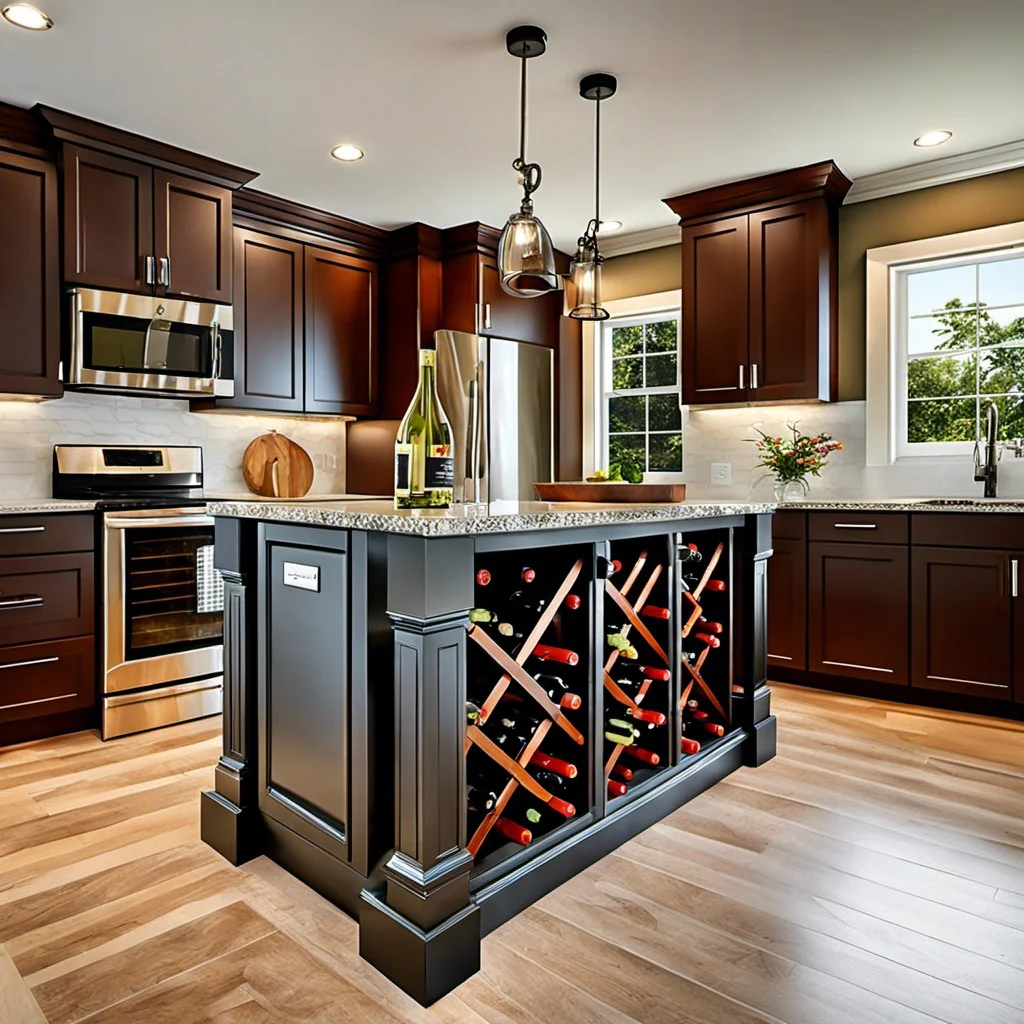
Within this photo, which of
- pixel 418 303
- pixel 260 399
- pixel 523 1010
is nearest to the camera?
pixel 523 1010

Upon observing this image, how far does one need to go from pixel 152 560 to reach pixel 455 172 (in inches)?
91.4

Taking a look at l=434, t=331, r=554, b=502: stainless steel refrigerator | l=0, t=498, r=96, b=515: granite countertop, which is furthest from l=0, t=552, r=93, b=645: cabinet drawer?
l=434, t=331, r=554, b=502: stainless steel refrigerator

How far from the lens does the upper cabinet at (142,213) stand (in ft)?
10.7

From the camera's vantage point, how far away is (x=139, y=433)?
397 centimetres

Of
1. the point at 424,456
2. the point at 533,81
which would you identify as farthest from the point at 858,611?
the point at 533,81

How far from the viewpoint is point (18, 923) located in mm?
1790

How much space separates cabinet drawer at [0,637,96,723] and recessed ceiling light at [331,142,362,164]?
2.41 m

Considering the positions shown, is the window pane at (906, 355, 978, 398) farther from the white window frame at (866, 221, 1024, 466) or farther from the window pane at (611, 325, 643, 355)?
the window pane at (611, 325, 643, 355)

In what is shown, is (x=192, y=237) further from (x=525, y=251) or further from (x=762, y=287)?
(x=762, y=287)

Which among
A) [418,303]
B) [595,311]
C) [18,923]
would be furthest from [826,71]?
[18,923]

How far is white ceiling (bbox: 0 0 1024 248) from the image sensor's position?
2525 mm

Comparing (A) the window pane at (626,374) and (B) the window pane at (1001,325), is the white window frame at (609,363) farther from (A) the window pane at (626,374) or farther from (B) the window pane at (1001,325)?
(B) the window pane at (1001,325)

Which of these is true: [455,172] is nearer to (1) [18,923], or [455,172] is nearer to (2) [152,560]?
(2) [152,560]

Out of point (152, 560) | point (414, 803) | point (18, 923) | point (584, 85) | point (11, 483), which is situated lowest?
point (18, 923)
